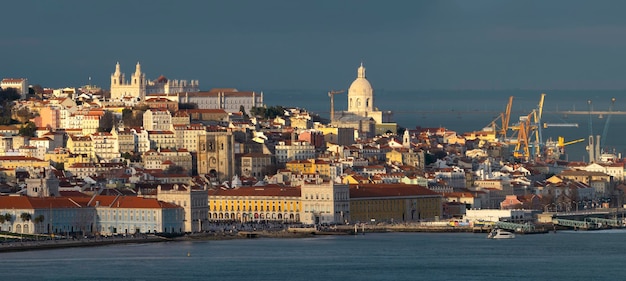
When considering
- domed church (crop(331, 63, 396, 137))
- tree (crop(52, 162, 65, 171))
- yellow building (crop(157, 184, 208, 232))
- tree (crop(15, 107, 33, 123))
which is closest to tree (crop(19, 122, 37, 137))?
tree (crop(15, 107, 33, 123))

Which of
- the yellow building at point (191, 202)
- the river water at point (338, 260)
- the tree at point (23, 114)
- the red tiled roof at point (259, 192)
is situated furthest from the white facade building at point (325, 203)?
the tree at point (23, 114)

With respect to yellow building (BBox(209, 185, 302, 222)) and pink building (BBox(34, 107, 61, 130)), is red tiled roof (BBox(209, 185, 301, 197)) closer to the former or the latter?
yellow building (BBox(209, 185, 302, 222))

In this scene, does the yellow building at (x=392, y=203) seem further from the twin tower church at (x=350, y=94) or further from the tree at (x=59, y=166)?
the twin tower church at (x=350, y=94)

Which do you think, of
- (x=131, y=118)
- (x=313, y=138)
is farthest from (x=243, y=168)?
(x=131, y=118)

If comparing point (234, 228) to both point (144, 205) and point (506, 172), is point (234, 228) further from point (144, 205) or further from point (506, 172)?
point (506, 172)

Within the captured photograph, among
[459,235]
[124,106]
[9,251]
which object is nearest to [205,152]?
[124,106]

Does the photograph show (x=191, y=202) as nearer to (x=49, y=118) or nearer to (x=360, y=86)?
(x=49, y=118)

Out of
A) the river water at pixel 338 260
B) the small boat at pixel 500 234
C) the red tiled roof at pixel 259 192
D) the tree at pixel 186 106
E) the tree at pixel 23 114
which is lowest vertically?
the river water at pixel 338 260
